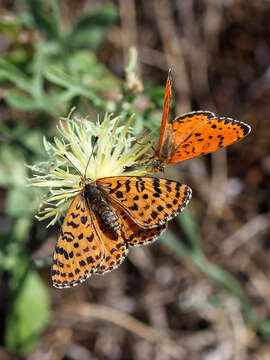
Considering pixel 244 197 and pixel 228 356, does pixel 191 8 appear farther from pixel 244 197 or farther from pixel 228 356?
pixel 228 356

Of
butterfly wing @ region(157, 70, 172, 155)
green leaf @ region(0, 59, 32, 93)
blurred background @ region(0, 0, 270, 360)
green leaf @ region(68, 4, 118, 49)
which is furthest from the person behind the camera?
green leaf @ region(68, 4, 118, 49)

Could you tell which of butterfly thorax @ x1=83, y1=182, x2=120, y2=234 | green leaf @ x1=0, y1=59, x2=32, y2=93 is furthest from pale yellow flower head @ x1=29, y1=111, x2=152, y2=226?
green leaf @ x1=0, y1=59, x2=32, y2=93

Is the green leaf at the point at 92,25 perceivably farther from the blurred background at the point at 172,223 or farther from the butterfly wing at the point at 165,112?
the butterfly wing at the point at 165,112

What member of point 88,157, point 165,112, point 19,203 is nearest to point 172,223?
point 19,203

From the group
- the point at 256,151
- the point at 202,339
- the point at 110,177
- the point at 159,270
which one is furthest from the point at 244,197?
the point at 110,177

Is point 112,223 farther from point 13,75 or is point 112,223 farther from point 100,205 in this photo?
point 13,75

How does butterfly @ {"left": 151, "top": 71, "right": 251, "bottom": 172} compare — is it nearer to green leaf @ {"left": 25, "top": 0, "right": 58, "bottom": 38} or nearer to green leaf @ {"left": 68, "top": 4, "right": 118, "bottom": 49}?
green leaf @ {"left": 25, "top": 0, "right": 58, "bottom": 38}

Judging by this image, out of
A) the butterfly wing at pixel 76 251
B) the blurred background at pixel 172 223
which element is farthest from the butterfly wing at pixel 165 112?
the blurred background at pixel 172 223
